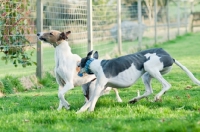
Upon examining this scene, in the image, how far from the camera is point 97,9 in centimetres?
1711

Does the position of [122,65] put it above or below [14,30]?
below

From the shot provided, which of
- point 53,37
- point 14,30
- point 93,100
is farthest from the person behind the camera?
point 14,30

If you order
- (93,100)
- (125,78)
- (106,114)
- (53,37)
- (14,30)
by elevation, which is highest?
(14,30)

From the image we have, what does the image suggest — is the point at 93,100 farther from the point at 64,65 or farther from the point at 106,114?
the point at 64,65

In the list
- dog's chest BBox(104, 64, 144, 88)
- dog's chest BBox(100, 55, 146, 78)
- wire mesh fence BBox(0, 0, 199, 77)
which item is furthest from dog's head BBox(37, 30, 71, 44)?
wire mesh fence BBox(0, 0, 199, 77)

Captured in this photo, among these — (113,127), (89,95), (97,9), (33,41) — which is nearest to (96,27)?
(97,9)

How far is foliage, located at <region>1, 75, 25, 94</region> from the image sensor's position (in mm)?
11102

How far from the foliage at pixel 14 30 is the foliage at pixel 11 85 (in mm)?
324

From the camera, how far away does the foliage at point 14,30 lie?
11.1 metres

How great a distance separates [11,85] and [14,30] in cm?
115

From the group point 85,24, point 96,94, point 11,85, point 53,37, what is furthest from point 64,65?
point 85,24

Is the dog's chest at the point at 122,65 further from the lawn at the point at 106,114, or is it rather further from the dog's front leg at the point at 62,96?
the dog's front leg at the point at 62,96

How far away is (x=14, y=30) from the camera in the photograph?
11.4 metres

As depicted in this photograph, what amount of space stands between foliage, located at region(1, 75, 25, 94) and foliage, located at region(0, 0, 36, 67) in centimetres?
32
